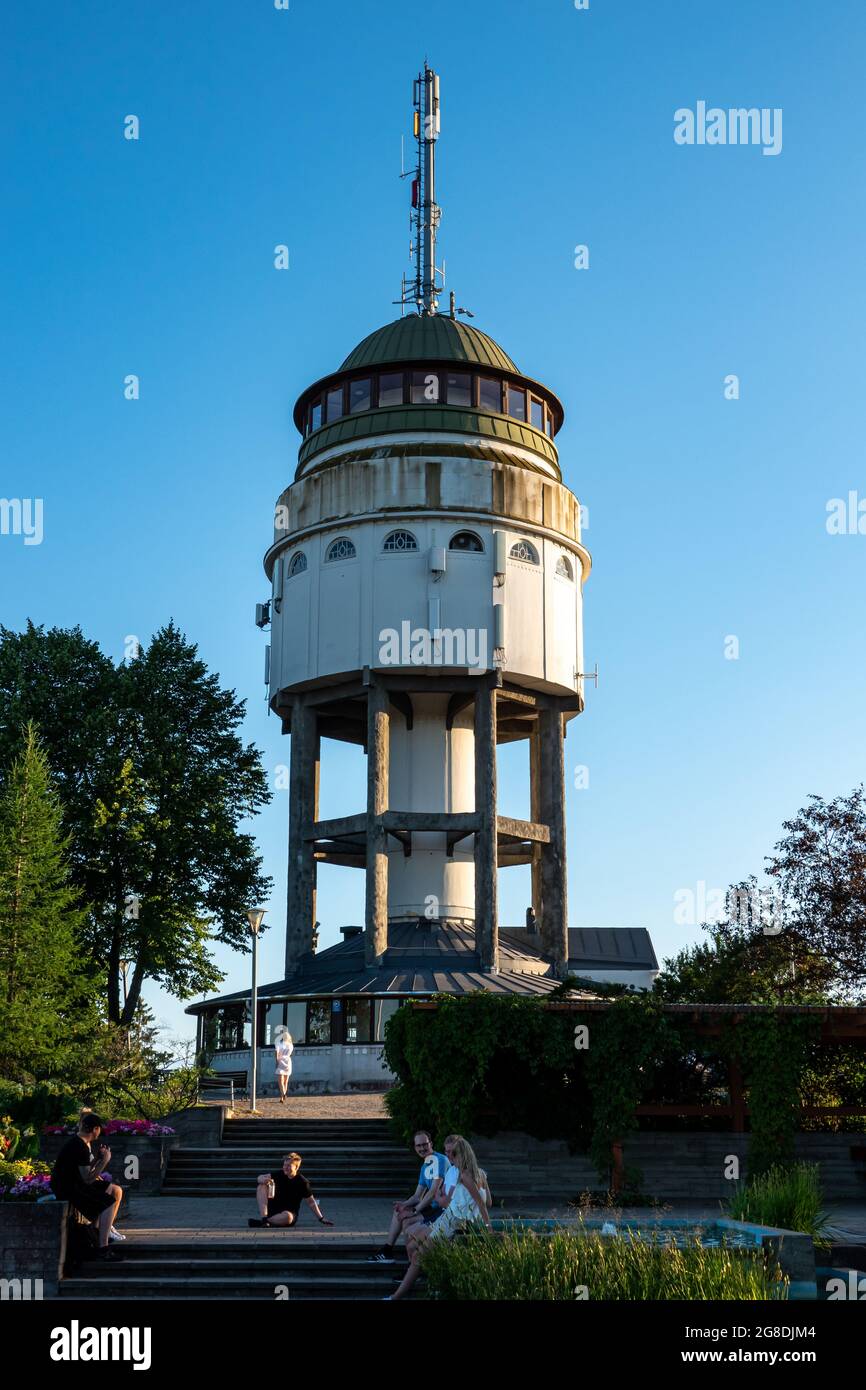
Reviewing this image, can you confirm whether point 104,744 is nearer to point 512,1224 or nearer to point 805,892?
point 805,892

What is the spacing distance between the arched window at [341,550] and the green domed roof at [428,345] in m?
6.54

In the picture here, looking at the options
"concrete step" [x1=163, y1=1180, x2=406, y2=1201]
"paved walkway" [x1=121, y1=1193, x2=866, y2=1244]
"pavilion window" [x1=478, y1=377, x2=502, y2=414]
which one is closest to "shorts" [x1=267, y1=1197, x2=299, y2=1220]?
"paved walkway" [x1=121, y1=1193, x2=866, y2=1244]

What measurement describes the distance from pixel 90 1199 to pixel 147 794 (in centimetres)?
2978

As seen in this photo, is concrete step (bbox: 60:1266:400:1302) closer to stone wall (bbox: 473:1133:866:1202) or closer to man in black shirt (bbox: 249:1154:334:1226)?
man in black shirt (bbox: 249:1154:334:1226)

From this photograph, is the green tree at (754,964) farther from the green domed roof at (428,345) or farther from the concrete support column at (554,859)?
the green domed roof at (428,345)

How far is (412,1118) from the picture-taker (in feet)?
83.3

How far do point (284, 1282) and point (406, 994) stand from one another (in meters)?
25.6

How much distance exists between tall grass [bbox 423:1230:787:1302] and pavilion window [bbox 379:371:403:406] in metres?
38.8

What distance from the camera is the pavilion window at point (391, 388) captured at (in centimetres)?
4947

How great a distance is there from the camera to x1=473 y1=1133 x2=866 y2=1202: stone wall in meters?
24.5

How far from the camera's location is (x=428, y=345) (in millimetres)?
50250

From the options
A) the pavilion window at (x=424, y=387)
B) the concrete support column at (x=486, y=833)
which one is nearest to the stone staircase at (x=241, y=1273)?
the concrete support column at (x=486, y=833)

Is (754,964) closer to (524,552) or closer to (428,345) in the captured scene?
(524,552)

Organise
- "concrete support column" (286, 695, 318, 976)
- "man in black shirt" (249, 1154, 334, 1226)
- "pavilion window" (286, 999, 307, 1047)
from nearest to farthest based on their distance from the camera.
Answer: "man in black shirt" (249, 1154, 334, 1226), "pavilion window" (286, 999, 307, 1047), "concrete support column" (286, 695, 318, 976)
